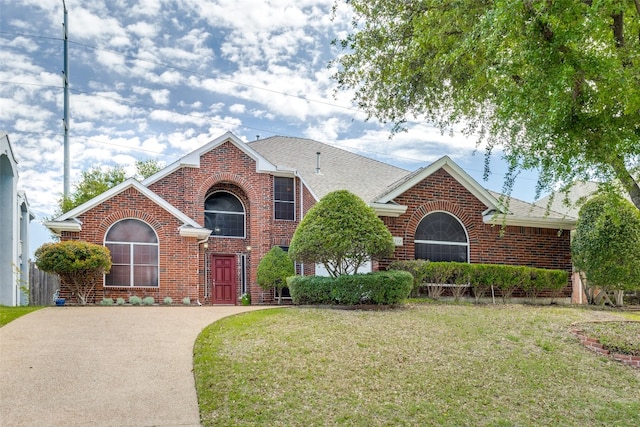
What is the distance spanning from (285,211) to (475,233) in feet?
24.8

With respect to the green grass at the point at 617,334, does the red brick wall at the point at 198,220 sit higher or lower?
higher

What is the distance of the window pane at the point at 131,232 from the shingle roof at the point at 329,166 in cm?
601

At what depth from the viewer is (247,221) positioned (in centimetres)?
2120

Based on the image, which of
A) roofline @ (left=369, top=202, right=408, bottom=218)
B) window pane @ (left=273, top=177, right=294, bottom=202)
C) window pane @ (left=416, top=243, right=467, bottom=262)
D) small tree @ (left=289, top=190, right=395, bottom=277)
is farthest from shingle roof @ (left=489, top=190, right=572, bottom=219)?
window pane @ (left=273, top=177, right=294, bottom=202)

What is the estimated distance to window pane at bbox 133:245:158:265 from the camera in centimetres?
1777

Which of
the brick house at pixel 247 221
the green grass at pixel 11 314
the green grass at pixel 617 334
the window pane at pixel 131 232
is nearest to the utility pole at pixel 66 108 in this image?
the brick house at pixel 247 221

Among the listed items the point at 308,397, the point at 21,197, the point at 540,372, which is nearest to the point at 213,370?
the point at 308,397

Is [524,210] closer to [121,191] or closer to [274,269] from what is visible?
[274,269]

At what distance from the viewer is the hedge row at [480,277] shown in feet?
52.1

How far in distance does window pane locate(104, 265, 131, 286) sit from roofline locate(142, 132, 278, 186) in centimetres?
338

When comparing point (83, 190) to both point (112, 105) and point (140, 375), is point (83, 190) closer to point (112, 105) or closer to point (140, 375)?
point (112, 105)

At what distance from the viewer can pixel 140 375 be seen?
307 inches

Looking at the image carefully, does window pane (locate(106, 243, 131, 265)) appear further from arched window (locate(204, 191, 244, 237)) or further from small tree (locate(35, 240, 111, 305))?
arched window (locate(204, 191, 244, 237))

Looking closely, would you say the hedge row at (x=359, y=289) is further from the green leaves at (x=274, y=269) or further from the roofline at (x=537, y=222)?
the green leaves at (x=274, y=269)
